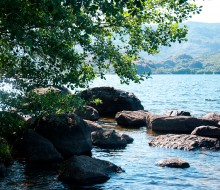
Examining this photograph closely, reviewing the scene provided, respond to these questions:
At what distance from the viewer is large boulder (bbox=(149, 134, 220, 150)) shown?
25080 mm

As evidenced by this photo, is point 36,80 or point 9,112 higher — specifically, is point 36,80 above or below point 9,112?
above

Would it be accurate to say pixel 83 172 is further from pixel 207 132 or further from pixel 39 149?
pixel 207 132

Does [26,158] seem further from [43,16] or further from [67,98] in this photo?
[43,16]

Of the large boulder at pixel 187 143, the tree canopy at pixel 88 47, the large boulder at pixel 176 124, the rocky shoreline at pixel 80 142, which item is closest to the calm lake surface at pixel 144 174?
the rocky shoreline at pixel 80 142

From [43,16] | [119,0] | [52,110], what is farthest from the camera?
[52,110]

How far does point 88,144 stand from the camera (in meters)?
23.2

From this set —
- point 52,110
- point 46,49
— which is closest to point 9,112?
point 52,110

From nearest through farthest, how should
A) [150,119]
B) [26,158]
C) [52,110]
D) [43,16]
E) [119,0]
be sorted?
[119,0] < [43,16] < [52,110] < [26,158] < [150,119]

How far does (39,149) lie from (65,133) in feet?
7.17

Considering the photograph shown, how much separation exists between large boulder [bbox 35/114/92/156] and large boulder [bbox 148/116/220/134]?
11.3m

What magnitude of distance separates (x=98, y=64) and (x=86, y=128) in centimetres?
776

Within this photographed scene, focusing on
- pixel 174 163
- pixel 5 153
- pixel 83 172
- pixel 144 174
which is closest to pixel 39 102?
pixel 83 172

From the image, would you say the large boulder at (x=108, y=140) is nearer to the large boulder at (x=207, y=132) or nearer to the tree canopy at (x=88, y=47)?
the large boulder at (x=207, y=132)

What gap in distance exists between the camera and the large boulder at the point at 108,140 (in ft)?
84.4
